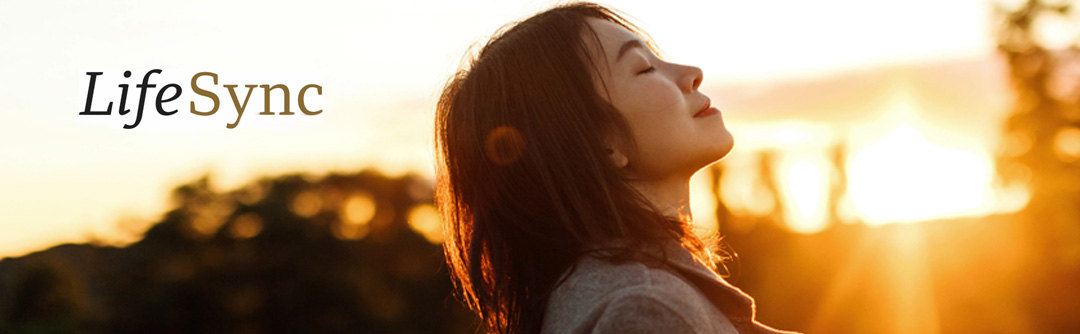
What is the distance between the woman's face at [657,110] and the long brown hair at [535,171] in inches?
1.6

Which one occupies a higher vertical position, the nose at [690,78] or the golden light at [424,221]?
the nose at [690,78]

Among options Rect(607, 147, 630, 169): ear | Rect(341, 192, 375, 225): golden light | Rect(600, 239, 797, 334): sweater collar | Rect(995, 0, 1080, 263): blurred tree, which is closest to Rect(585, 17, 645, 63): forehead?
Rect(607, 147, 630, 169): ear

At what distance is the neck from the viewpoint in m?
2.29

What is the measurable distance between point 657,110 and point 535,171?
13.6 inches

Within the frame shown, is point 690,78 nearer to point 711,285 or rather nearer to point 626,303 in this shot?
point 711,285

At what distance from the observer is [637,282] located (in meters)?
1.80

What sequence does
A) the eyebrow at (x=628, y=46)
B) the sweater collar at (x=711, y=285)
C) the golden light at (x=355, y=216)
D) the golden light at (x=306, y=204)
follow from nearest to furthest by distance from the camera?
the sweater collar at (x=711, y=285), the eyebrow at (x=628, y=46), the golden light at (x=306, y=204), the golden light at (x=355, y=216)

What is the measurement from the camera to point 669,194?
2.32 meters

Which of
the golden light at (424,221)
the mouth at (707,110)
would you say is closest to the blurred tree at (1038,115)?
the golden light at (424,221)

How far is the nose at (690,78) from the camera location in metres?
2.39

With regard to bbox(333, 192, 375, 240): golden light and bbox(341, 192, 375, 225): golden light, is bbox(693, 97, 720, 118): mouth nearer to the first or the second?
bbox(333, 192, 375, 240): golden light

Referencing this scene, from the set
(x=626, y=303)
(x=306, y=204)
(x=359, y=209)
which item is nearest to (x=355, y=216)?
(x=359, y=209)

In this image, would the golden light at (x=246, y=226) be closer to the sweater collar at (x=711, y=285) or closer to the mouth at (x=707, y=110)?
the mouth at (x=707, y=110)

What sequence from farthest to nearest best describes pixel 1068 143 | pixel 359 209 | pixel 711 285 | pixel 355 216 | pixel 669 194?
pixel 359 209
pixel 355 216
pixel 1068 143
pixel 669 194
pixel 711 285
